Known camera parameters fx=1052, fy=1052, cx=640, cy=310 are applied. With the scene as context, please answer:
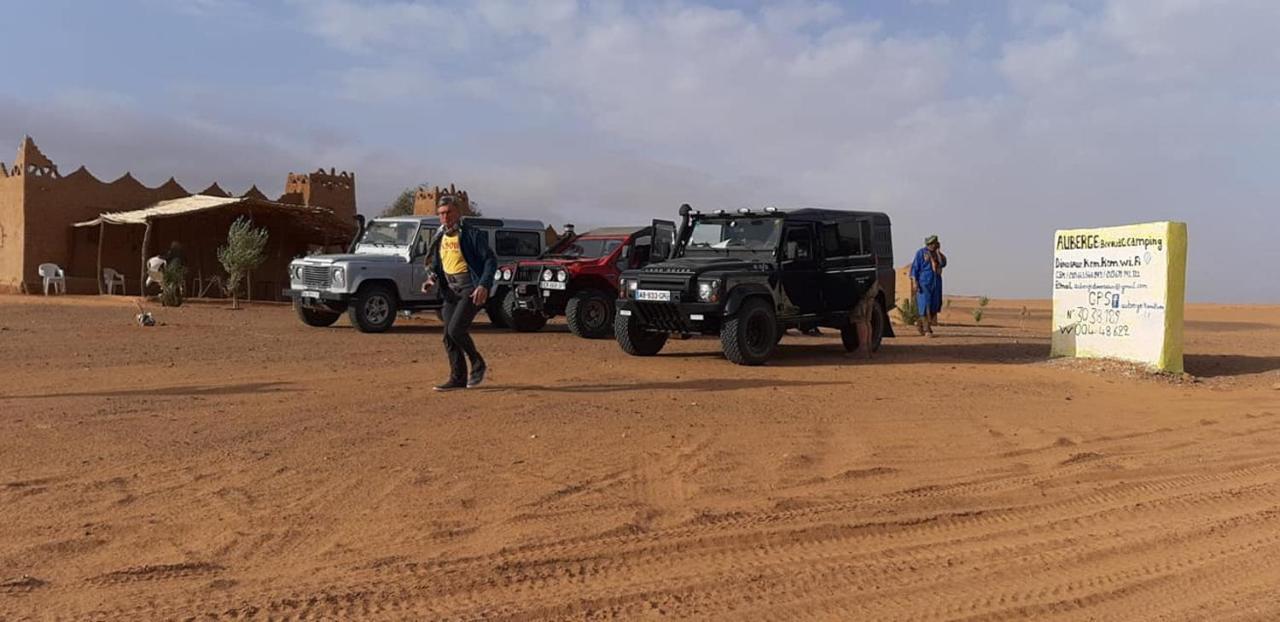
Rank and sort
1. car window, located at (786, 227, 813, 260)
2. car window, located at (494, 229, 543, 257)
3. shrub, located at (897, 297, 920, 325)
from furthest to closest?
1. shrub, located at (897, 297, 920, 325)
2. car window, located at (494, 229, 543, 257)
3. car window, located at (786, 227, 813, 260)

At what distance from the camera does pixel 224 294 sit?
2748 centimetres

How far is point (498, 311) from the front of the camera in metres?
17.8

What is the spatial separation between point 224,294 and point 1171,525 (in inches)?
1023

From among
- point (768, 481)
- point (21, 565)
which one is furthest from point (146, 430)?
point (768, 481)

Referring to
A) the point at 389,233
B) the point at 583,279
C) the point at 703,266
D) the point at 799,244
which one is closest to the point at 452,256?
the point at 703,266

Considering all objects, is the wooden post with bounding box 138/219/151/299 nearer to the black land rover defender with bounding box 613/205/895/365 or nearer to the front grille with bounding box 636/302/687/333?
the black land rover defender with bounding box 613/205/895/365

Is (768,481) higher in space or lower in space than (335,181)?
lower

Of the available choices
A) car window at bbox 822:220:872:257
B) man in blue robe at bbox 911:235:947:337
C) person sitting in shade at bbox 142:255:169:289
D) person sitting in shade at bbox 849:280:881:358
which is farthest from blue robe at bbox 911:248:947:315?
person sitting in shade at bbox 142:255:169:289

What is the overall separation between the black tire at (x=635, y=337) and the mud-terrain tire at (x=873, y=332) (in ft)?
8.60

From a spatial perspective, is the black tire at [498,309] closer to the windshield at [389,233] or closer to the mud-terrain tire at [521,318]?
the mud-terrain tire at [521,318]

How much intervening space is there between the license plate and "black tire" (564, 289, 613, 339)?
3.21 m

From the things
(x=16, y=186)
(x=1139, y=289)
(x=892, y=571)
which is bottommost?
(x=892, y=571)

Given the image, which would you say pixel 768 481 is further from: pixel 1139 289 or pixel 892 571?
pixel 1139 289

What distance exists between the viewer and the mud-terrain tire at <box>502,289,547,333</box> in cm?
1692
